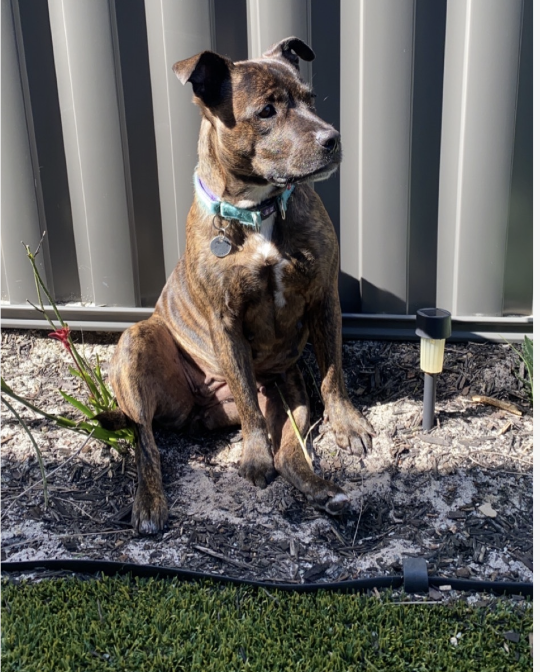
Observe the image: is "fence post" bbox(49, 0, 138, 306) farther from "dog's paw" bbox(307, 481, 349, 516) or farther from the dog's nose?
"dog's paw" bbox(307, 481, 349, 516)

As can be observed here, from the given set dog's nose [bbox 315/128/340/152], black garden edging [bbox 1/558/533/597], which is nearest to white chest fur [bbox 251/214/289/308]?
dog's nose [bbox 315/128/340/152]

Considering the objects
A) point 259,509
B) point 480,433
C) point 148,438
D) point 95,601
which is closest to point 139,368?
point 148,438

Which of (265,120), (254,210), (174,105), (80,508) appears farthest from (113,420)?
(174,105)

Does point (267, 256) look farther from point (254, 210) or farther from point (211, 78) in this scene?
point (211, 78)

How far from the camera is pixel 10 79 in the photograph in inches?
144

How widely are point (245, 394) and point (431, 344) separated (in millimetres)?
927

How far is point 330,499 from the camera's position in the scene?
277 cm

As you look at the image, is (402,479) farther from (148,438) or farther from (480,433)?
(148,438)

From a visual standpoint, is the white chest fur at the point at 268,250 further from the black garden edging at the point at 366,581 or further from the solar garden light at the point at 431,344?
the black garden edging at the point at 366,581

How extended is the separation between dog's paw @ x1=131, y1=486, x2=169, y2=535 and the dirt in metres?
0.05

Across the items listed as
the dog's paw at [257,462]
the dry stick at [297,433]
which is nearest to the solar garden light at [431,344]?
the dry stick at [297,433]

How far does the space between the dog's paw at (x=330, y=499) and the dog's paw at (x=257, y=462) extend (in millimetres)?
269

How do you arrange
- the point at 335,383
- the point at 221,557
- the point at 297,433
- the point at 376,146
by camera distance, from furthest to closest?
1. the point at 376,146
2. the point at 335,383
3. the point at 297,433
4. the point at 221,557

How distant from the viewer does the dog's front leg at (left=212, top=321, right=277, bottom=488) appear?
3102 mm
